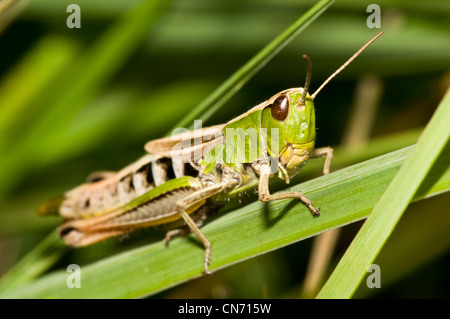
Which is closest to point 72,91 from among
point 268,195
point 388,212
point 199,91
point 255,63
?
point 199,91

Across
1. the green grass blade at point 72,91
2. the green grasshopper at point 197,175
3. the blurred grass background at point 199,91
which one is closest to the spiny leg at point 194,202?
the green grasshopper at point 197,175

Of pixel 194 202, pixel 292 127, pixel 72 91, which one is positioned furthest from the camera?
pixel 72 91

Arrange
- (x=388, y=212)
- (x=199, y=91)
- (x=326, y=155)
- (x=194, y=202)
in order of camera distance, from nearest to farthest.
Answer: (x=388, y=212) < (x=194, y=202) < (x=326, y=155) < (x=199, y=91)

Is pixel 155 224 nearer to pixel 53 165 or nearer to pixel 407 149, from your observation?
pixel 53 165

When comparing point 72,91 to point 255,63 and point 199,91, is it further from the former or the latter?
point 255,63

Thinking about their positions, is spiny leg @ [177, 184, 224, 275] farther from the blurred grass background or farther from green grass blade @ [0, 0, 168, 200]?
green grass blade @ [0, 0, 168, 200]
